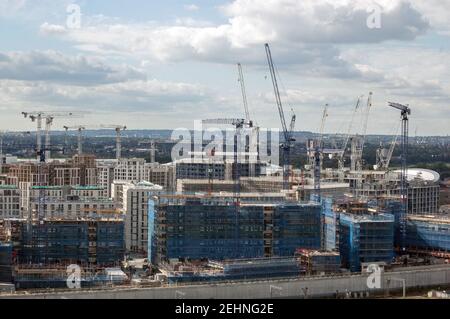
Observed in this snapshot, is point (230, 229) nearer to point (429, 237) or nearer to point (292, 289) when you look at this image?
point (292, 289)

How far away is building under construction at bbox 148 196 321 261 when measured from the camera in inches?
893

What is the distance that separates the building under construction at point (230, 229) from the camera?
2269 centimetres

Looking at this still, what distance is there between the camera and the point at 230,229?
22.9 meters

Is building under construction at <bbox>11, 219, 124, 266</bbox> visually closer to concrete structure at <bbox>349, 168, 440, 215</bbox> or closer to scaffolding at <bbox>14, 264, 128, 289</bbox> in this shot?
scaffolding at <bbox>14, 264, 128, 289</bbox>

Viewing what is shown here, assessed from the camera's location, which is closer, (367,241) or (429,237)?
(367,241)

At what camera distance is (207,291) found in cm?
1856

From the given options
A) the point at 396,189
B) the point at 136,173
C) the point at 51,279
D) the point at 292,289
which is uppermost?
the point at 136,173

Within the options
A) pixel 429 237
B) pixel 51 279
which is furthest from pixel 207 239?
pixel 429 237

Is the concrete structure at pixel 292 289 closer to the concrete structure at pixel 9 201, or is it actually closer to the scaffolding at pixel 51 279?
the scaffolding at pixel 51 279

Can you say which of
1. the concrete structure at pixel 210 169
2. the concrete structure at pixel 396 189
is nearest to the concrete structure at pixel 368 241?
the concrete structure at pixel 396 189

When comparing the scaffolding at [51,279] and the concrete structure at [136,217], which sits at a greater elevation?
the concrete structure at [136,217]

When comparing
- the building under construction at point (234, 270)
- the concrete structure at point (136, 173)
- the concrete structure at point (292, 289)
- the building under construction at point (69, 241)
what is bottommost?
the concrete structure at point (292, 289)
